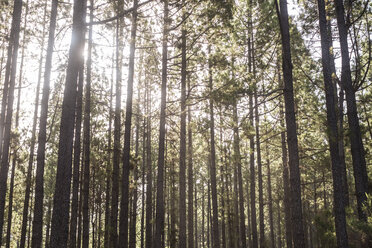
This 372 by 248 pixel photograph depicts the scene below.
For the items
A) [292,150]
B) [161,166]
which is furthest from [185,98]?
[292,150]

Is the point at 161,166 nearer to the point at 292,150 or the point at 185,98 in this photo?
the point at 185,98

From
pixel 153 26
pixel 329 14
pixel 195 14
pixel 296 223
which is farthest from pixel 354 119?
pixel 153 26

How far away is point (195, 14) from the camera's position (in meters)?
10.8

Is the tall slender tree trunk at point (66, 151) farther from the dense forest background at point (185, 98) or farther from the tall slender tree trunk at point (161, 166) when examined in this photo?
the tall slender tree trunk at point (161, 166)

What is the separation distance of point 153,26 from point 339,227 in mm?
8806

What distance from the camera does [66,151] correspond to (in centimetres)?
638

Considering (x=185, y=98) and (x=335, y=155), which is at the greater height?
(x=185, y=98)

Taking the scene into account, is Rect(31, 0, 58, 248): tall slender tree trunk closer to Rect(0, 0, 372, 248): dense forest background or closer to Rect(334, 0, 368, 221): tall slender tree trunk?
Rect(0, 0, 372, 248): dense forest background

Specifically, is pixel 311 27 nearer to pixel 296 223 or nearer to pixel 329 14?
pixel 329 14

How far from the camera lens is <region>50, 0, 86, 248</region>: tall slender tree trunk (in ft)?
20.0

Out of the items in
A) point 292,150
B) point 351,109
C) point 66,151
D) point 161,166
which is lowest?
point 66,151

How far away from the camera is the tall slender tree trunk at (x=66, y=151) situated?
609cm

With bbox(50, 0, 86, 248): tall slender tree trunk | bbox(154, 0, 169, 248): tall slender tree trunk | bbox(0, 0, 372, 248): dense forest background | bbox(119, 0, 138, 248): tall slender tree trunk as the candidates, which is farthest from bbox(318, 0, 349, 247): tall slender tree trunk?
bbox(50, 0, 86, 248): tall slender tree trunk

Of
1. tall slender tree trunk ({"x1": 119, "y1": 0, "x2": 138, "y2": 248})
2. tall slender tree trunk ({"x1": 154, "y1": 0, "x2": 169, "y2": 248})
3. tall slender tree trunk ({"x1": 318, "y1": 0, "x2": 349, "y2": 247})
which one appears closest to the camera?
tall slender tree trunk ({"x1": 318, "y1": 0, "x2": 349, "y2": 247})
